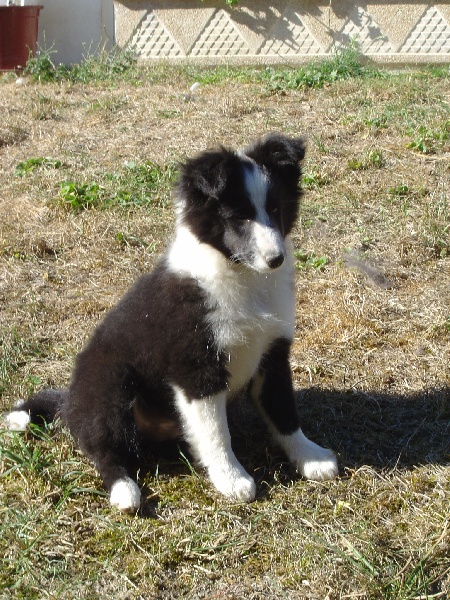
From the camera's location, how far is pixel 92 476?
3371mm

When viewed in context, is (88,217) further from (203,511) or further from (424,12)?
(424,12)

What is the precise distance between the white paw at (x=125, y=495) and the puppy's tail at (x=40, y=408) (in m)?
0.58

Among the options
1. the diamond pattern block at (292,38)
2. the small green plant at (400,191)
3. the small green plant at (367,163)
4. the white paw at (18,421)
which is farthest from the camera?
the diamond pattern block at (292,38)

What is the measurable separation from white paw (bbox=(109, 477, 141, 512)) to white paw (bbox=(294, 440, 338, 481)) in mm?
692

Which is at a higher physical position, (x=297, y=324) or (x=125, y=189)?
(x=297, y=324)

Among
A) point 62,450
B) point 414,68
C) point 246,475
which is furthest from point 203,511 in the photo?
point 414,68

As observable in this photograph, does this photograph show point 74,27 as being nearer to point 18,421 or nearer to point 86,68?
point 86,68

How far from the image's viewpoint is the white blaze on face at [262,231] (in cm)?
303

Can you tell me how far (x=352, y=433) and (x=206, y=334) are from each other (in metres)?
1.01

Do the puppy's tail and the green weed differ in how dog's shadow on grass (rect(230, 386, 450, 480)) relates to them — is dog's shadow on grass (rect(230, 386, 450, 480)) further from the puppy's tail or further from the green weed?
the green weed

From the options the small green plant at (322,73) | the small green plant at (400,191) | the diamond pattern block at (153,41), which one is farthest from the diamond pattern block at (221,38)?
Answer: the small green plant at (400,191)

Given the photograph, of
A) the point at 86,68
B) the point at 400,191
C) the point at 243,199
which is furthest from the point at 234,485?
the point at 86,68

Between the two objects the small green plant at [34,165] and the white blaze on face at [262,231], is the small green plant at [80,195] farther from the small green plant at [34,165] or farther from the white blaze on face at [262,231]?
the white blaze on face at [262,231]

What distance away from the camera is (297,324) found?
464 centimetres
